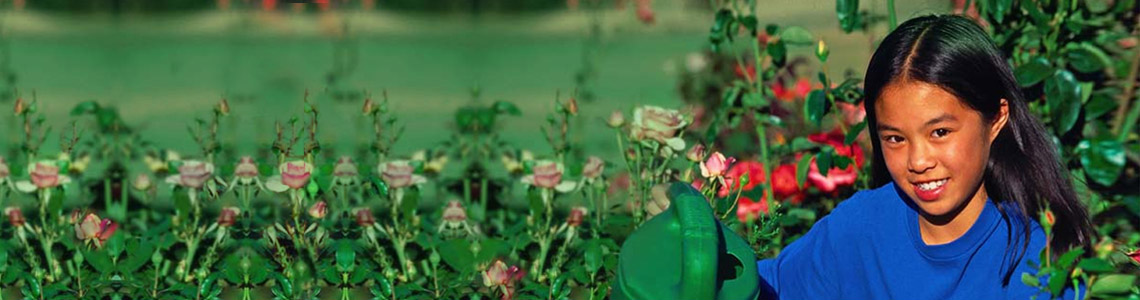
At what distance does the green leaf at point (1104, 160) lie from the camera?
8.82 ft

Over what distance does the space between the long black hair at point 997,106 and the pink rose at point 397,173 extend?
1390 mm

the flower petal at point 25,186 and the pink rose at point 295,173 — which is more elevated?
the pink rose at point 295,173

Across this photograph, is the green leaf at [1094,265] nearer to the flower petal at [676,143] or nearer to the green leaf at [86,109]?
the flower petal at [676,143]

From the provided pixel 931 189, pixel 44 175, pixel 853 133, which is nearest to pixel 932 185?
pixel 931 189

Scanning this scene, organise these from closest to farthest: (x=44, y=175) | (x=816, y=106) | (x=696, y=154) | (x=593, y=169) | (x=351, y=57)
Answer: (x=696, y=154)
(x=816, y=106)
(x=593, y=169)
(x=44, y=175)
(x=351, y=57)

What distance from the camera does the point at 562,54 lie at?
7.21 meters

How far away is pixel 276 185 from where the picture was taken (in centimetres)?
300

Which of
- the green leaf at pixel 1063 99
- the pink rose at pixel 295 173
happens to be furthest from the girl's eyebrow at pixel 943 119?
the pink rose at pixel 295 173

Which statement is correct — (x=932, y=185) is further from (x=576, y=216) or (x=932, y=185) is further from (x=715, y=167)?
(x=576, y=216)

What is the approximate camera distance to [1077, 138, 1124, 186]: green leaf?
2688 mm

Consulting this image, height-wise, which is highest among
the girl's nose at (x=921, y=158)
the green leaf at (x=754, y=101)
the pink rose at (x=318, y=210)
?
the girl's nose at (x=921, y=158)

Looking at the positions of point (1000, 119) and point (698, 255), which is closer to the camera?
point (698, 255)

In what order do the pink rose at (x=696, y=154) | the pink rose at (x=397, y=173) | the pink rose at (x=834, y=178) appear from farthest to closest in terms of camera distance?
the pink rose at (x=397, y=173), the pink rose at (x=834, y=178), the pink rose at (x=696, y=154)

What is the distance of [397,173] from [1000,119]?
1585 mm
